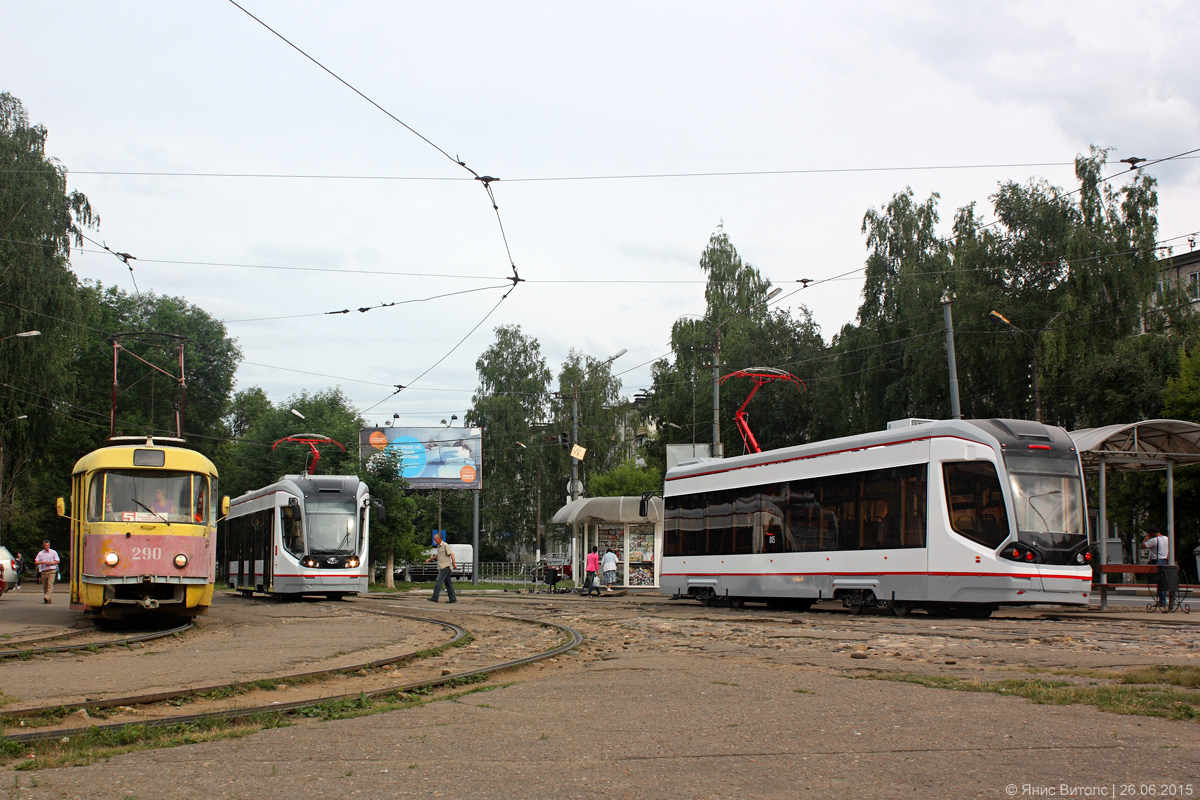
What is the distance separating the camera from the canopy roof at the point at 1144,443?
20.1 m

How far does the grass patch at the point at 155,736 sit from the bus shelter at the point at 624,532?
25.4 metres

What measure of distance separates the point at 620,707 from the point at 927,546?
10.5m

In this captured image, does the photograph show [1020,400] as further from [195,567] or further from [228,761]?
[228,761]

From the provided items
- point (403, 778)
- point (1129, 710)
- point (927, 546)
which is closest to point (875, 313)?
point (927, 546)

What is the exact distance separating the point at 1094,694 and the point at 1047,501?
363 inches

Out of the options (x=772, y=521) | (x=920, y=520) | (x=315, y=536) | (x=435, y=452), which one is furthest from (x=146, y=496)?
(x=435, y=452)

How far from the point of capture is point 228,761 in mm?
5867

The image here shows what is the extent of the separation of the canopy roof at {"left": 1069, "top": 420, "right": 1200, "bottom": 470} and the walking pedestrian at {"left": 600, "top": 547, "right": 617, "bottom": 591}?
15.1 meters

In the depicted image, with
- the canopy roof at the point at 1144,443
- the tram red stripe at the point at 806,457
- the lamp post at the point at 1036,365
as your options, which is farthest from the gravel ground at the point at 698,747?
the lamp post at the point at 1036,365

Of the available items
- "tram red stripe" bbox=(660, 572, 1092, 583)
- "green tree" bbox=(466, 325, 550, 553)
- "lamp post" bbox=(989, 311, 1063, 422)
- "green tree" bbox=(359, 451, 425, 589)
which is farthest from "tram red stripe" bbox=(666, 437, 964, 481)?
"green tree" bbox=(466, 325, 550, 553)

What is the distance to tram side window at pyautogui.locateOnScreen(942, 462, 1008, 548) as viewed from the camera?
16.3 metres

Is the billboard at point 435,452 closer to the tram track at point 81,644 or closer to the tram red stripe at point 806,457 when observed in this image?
the tram red stripe at point 806,457

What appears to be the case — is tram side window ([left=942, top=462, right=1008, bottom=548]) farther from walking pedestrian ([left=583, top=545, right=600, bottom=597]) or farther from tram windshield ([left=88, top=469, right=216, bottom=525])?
walking pedestrian ([left=583, top=545, right=600, bottom=597])

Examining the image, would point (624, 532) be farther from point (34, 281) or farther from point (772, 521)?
point (34, 281)
